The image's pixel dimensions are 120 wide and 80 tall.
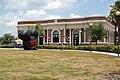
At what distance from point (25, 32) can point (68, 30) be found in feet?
156

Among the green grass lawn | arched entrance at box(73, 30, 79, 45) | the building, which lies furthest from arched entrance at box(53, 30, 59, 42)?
the green grass lawn

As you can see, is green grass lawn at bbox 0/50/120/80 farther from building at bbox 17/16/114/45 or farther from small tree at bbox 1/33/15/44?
small tree at bbox 1/33/15/44

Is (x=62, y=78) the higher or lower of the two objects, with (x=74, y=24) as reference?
lower

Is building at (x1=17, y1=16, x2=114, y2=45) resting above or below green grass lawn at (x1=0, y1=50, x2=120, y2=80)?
above

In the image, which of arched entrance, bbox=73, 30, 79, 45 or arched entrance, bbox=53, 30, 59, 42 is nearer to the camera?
arched entrance, bbox=73, 30, 79, 45

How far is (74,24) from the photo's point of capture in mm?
84875

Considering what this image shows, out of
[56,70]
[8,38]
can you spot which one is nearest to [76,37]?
[8,38]

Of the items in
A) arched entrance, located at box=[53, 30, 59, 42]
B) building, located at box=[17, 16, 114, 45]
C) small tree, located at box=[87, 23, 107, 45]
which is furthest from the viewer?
arched entrance, located at box=[53, 30, 59, 42]

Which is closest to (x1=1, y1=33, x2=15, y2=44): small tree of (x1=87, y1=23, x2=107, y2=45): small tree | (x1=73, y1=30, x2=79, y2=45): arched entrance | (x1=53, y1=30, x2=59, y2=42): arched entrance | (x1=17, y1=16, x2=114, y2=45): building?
(x1=17, y1=16, x2=114, y2=45): building

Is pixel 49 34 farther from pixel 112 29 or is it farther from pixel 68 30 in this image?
pixel 112 29

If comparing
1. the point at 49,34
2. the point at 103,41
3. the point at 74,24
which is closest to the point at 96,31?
the point at 103,41

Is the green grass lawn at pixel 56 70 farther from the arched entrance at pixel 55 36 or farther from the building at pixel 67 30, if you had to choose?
the arched entrance at pixel 55 36

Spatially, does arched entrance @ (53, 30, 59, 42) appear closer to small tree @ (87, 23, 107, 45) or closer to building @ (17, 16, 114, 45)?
building @ (17, 16, 114, 45)

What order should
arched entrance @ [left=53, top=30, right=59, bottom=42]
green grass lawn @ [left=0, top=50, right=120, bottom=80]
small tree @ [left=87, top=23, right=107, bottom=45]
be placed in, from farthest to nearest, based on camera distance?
1. arched entrance @ [left=53, top=30, right=59, bottom=42]
2. small tree @ [left=87, top=23, right=107, bottom=45]
3. green grass lawn @ [left=0, top=50, right=120, bottom=80]
